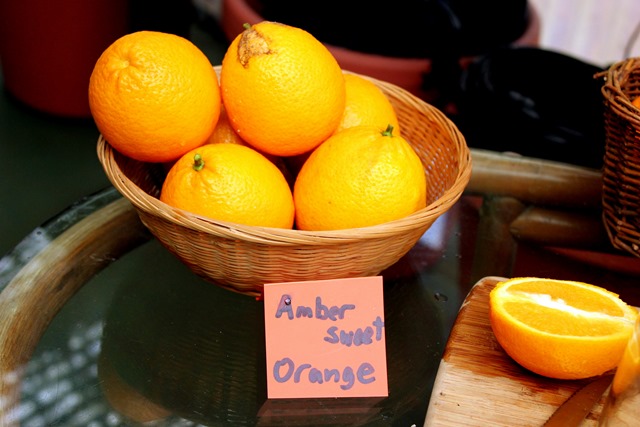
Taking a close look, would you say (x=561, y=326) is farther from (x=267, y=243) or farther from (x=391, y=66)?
(x=391, y=66)

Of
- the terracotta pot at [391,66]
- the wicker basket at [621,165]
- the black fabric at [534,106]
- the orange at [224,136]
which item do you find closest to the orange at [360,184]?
the orange at [224,136]

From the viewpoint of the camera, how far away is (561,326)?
541 millimetres

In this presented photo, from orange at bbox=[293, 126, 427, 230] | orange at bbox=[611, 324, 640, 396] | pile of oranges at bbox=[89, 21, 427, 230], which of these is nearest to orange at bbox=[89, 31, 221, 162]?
pile of oranges at bbox=[89, 21, 427, 230]

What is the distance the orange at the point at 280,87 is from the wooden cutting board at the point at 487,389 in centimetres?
24

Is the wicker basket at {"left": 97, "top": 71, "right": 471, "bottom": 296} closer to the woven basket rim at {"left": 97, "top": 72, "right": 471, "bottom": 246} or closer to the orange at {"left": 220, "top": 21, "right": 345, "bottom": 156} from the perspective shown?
the woven basket rim at {"left": 97, "top": 72, "right": 471, "bottom": 246}

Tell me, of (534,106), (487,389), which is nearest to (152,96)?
(487,389)

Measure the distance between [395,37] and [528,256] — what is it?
828 mm

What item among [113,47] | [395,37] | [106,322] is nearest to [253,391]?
[106,322]

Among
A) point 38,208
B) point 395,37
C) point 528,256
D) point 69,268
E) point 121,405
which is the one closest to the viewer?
point 121,405

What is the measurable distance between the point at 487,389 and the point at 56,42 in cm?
128

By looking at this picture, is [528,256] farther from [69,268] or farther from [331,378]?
[69,268]

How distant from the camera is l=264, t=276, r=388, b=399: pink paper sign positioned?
23.2 inches

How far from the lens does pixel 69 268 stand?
28.6 inches

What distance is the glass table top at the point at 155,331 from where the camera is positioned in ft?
1.93
